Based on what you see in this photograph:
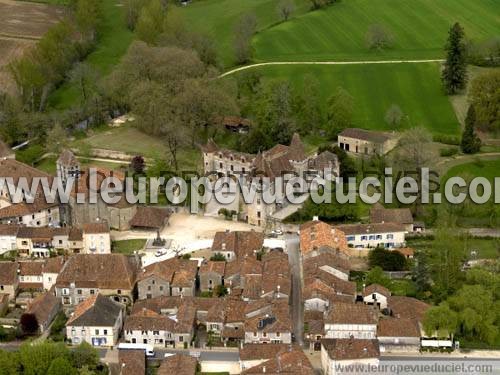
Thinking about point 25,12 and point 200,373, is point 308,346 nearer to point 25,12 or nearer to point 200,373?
point 200,373

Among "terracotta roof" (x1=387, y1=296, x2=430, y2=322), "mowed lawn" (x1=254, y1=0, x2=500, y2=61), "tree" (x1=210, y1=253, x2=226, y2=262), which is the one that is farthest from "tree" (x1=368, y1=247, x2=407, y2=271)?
"mowed lawn" (x1=254, y1=0, x2=500, y2=61)

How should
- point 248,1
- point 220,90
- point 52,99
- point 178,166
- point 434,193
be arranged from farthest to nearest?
point 248,1 → point 52,99 → point 220,90 → point 178,166 → point 434,193

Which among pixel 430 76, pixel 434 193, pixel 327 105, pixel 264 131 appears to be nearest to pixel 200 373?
pixel 434 193

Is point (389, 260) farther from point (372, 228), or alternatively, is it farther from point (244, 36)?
point (244, 36)

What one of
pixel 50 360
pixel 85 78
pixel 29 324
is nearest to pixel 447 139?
pixel 85 78

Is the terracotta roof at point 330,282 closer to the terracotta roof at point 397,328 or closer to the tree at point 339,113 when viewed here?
the terracotta roof at point 397,328

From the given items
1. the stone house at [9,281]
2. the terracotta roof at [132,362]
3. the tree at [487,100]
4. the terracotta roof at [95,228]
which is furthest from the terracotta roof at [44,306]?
the tree at [487,100]
